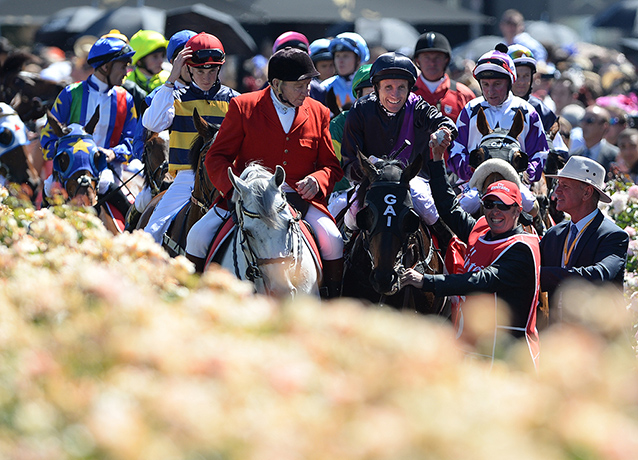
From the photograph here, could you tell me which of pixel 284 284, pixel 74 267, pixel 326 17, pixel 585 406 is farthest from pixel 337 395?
pixel 326 17

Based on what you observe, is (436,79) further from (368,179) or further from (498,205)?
(498,205)

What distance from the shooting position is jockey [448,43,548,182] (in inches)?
282

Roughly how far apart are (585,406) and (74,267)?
1.80 m

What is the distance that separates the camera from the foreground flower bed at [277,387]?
5.77 ft

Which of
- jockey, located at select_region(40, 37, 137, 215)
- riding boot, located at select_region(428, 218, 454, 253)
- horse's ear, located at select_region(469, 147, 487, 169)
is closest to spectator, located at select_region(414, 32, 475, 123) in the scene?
horse's ear, located at select_region(469, 147, 487, 169)

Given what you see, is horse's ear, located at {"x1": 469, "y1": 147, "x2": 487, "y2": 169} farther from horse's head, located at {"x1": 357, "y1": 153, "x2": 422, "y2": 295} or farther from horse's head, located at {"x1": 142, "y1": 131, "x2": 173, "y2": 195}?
horse's head, located at {"x1": 142, "y1": 131, "x2": 173, "y2": 195}

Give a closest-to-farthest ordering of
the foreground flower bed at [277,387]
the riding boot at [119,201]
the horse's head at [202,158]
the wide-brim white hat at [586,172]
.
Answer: the foreground flower bed at [277,387] → the wide-brim white hat at [586,172] → the horse's head at [202,158] → the riding boot at [119,201]

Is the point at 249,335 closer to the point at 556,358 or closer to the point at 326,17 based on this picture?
the point at 556,358

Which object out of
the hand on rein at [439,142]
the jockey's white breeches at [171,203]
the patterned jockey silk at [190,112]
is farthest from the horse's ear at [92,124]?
the hand on rein at [439,142]

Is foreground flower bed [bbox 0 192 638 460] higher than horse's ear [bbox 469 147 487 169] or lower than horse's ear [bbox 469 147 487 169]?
higher

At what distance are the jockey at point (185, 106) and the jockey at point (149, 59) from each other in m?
2.87

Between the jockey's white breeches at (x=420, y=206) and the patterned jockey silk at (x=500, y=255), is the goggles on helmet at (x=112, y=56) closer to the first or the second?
the jockey's white breeches at (x=420, y=206)

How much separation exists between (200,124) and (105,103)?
2718mm

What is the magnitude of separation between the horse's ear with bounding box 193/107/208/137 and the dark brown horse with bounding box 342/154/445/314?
1.40 m
